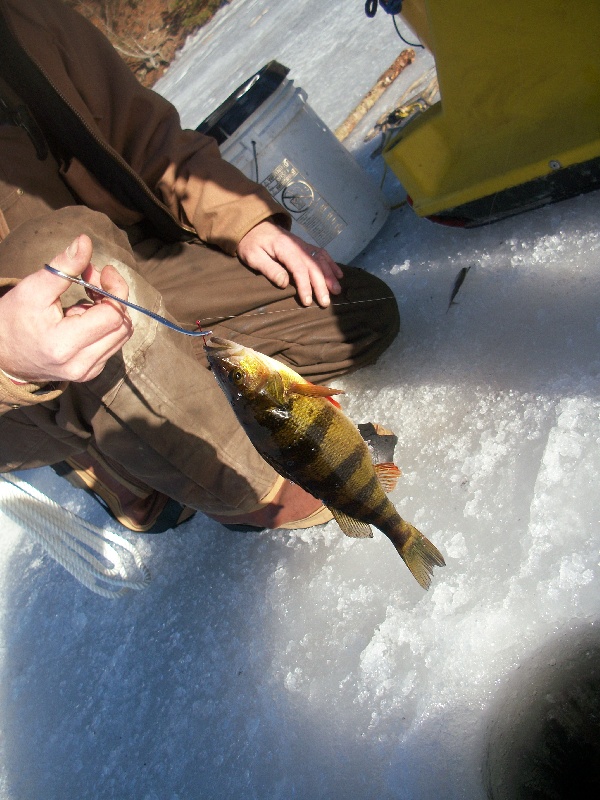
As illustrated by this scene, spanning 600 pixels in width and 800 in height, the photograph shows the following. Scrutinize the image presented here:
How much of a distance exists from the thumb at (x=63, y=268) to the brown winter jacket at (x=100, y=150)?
0.63m

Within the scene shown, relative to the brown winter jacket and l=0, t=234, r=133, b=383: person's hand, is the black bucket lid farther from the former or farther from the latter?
l=0, t=234, r=133, b=383: person's hand

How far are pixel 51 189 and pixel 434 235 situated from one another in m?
1.51

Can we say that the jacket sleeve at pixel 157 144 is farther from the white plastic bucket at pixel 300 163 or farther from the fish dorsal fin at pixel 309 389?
the fish dorsal fin at pixel 309 389

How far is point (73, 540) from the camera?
2.36 meters

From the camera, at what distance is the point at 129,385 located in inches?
63.1

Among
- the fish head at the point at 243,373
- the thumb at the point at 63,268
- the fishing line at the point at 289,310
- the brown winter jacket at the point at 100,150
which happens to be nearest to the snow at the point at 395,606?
the fishing line at the point at 289,310

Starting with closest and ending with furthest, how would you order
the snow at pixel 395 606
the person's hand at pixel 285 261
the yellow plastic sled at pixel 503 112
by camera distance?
1. the snow at pixel 395 606
2. the yellow plastic sled at pixel 503 112
3. the person's hand at pixel 285 261

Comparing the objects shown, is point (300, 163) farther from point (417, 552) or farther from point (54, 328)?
point (417, 552)

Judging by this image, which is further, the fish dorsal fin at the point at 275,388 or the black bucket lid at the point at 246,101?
the black bucket lid at the point at 246,101

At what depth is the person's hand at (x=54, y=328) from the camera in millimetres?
1251

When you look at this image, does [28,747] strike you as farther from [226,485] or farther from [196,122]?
[196,122]

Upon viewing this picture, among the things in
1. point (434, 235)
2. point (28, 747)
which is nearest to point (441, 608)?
point (434, 235)

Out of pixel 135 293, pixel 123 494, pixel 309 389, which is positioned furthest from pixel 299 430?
pixel 123 494

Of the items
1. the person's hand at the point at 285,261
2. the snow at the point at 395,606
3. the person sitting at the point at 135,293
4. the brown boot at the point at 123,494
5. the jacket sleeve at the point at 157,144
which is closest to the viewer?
the person sitting at the point at 135,293
